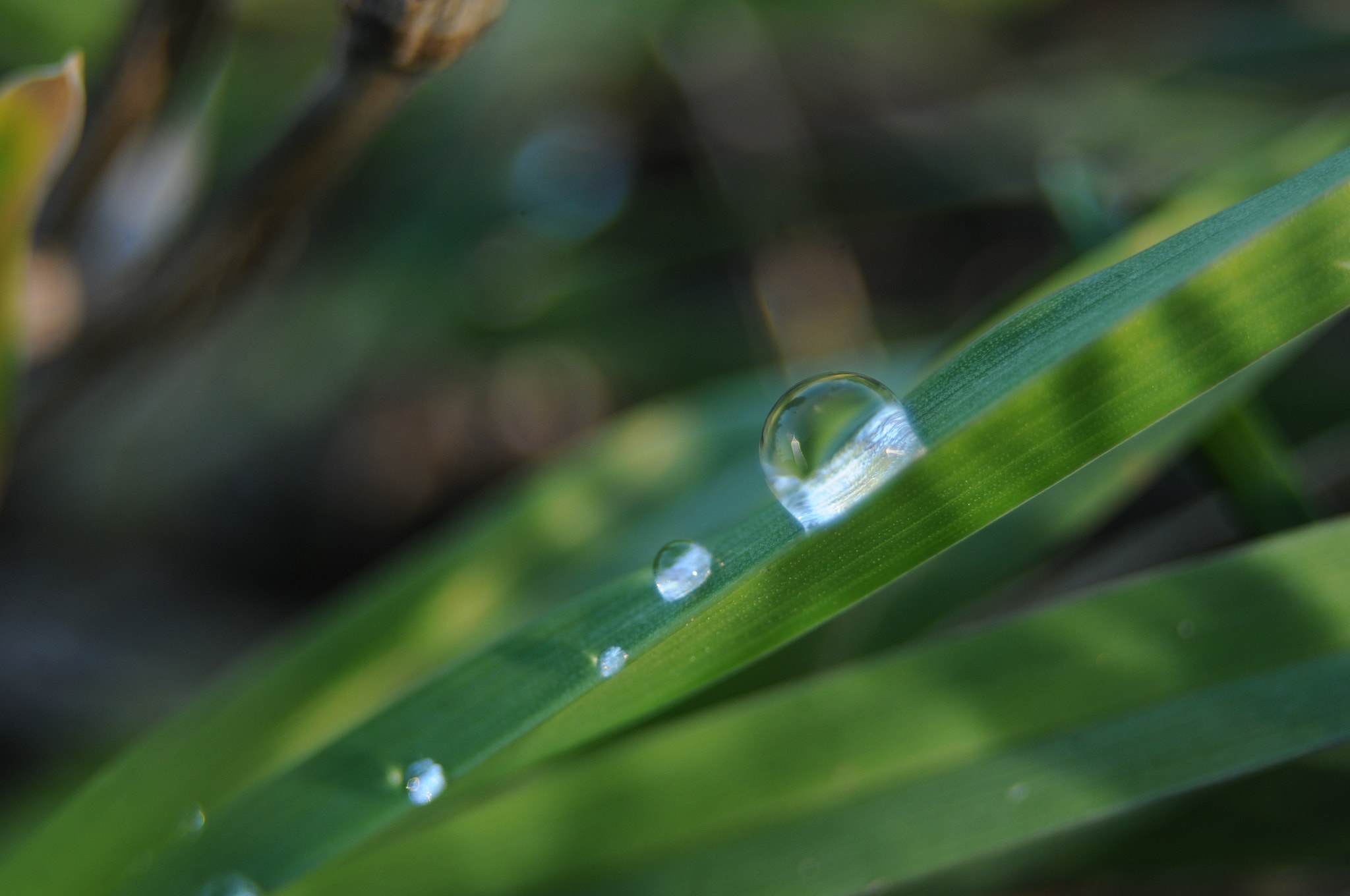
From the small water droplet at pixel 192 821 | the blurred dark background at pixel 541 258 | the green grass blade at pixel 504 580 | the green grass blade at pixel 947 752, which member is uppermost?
the blurred dark background at pixel 541 258

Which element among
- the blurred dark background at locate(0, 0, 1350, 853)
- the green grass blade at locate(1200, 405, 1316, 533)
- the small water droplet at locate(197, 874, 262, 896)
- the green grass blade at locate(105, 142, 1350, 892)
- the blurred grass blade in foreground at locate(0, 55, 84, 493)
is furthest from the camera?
the blurred dark background at locate(0, 0, 1350, 853)

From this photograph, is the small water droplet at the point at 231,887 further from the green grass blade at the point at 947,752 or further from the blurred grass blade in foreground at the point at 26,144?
the blurred grass blade in foreground at the point at 26,144

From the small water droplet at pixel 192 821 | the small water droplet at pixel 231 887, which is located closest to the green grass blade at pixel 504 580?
the small water droplet at pixel 192 821

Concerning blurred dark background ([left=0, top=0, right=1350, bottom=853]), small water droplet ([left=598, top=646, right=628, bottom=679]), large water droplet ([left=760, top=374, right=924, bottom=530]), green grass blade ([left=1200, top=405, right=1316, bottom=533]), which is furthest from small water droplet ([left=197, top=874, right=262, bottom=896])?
green grass blade ([left=1200, top=405, right=1316, bottom=533])

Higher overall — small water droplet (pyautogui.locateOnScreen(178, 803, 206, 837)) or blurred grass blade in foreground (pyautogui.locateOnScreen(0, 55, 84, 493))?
blurred grass blade in foreground (pyautogui.locateOnScreen(0, 55, 84, 493))

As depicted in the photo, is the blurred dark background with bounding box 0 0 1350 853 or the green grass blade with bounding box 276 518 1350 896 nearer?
the green grass blade with bounding box 276 518 1350 896

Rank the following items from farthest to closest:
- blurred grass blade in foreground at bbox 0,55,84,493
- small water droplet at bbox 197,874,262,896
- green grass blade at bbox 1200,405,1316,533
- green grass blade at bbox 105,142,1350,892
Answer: green grass blade at bbox 1200,405,1316,533
blurred grass blade in foreground at bbox 0,55,84,493
small water droplet at bbox 197,874,262,896
green grass blade at bbox 105,142,1350,892

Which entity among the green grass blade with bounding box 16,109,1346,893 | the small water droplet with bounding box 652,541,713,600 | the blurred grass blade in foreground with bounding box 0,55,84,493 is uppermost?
the blurred grass blade in foreground with bounding box 0,55,84,493

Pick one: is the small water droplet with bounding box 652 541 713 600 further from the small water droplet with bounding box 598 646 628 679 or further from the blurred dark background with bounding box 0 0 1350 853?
the blurred dark background with bounding box 0 0 1350 853
